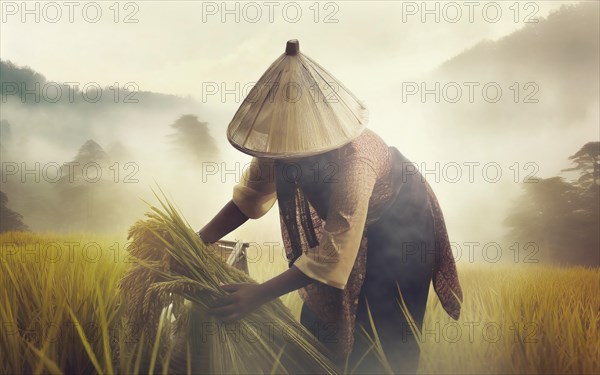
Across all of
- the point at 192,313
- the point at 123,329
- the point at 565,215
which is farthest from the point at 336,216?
the point at 565,215

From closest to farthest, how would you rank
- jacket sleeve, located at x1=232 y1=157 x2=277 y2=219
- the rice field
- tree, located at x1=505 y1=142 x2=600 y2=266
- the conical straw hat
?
the rice field < the conical straw hat < jacket sleeve, located at x1=232 y1=157 x2=277 y2=219 < tree, located at x1=505 y1=142 x2=600 y2=266

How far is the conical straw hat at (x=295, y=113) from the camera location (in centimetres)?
229

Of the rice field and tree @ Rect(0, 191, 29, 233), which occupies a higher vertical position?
→ tree @ Rect(0, 191, 29, 233)

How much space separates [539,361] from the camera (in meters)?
2.42

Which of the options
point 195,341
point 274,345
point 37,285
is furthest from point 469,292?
point 37,285

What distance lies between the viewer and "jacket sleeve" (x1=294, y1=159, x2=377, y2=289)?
215 centimetres

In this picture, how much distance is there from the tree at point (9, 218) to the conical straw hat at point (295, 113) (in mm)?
5702

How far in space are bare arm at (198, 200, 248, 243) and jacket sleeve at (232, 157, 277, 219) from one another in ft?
0.14

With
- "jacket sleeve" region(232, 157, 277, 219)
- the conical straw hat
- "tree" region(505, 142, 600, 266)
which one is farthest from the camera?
"tree" region(505, 142, 600, 266)

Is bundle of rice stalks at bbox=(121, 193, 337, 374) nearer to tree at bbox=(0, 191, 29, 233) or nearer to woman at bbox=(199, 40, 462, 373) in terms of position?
woman at bbox=(199, 40, 462, 373)

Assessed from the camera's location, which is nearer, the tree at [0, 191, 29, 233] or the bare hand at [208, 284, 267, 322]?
the bare hand at [208, 284, 267, 322]

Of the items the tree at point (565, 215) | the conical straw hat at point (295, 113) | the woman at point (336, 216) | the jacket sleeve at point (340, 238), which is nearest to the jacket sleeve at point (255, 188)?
the woman at point (336, 216)

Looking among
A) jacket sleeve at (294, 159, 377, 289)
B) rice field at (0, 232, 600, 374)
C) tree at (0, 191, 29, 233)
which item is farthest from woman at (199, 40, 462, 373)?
tree at (0, 191, 29, 233)

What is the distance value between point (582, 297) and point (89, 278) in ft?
9.75
